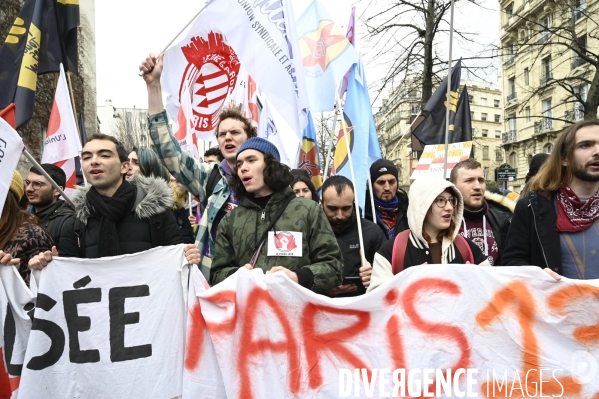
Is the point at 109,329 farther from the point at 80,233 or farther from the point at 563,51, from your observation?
the point at 563,51

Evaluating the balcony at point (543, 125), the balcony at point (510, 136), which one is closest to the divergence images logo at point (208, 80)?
the balcony at point (543, 125)

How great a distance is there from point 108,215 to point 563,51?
55.6 feet

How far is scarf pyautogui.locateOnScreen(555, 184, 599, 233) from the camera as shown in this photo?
2611mm

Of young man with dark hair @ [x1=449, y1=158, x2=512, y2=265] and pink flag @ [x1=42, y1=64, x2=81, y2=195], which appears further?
pink flag @ [x1=42, y1=64, x2=81, y2=195]

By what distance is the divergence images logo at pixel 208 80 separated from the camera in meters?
4.83

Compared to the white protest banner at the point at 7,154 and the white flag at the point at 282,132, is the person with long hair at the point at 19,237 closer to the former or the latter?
the white protest banner at the point at 7,154

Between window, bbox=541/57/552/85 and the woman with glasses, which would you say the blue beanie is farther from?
window, bbox=541/57/552/85

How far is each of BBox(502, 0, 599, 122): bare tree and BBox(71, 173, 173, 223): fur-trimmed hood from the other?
12.7 meters

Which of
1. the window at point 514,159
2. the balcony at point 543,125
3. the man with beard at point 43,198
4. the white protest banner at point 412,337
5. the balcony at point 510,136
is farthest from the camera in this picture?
the window at point 514,159

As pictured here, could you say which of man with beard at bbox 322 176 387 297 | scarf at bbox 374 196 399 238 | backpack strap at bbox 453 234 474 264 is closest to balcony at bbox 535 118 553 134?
scarf at bbox 374 196 399 238

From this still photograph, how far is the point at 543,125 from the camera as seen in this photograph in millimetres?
40750

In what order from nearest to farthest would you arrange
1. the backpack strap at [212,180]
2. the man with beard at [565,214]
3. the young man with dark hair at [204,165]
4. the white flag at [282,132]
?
the man with beard at [565,214], the young man with dark hair at [204,165], the backpack strap at [212,180], the white flag at [282,132]

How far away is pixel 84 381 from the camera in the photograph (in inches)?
104

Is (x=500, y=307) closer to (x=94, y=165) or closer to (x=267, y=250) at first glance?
(x=267, y=250)
